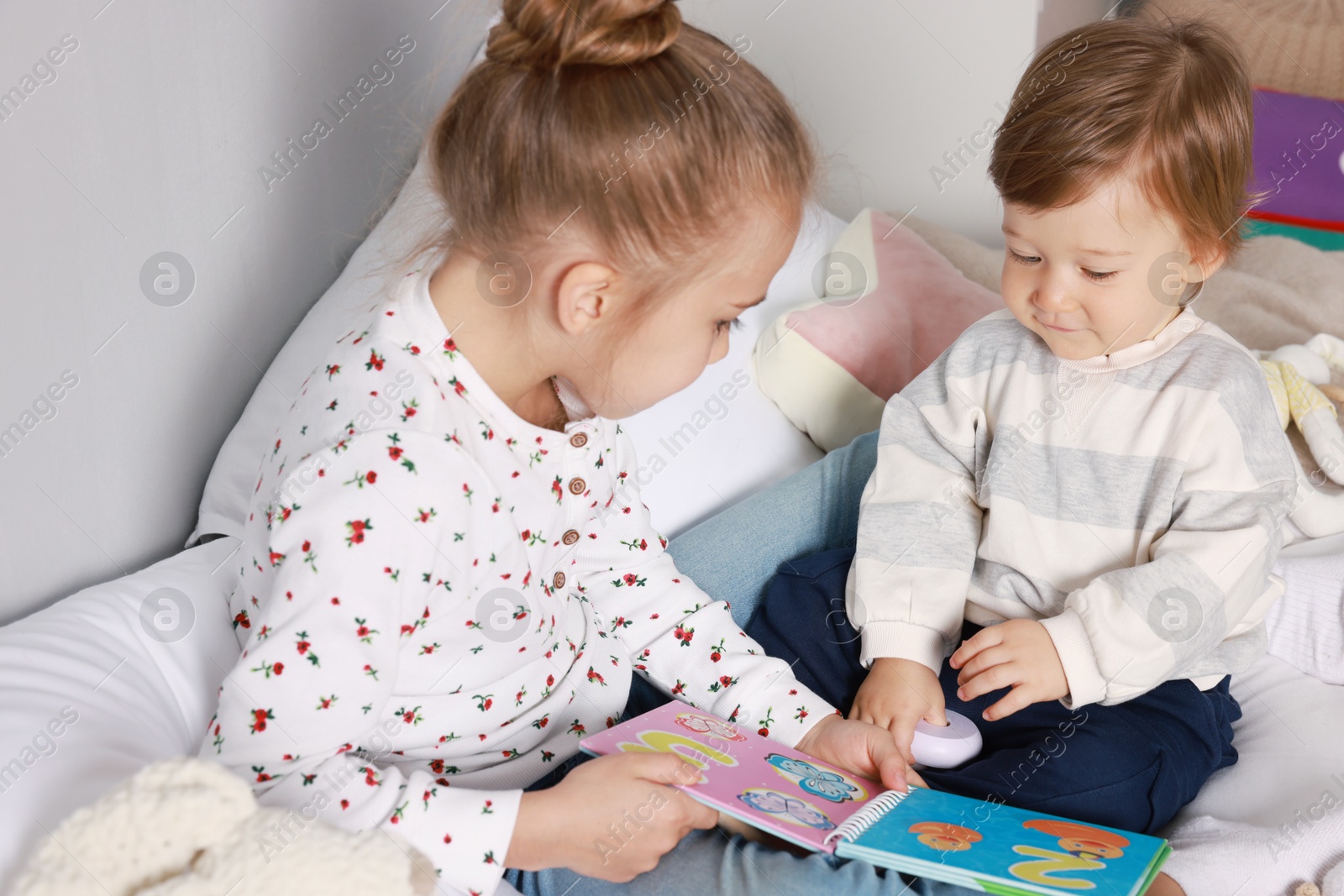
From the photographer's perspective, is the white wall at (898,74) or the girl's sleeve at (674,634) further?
the white wall at (898,74)

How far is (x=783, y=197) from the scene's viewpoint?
0.75 meters

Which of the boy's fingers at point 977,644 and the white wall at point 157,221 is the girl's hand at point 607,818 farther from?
the white wall at point 157,221

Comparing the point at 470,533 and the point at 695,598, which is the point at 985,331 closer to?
the point at 695,598

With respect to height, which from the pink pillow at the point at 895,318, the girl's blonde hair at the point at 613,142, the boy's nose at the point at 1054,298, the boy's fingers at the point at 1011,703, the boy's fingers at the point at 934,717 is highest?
the girl's blonde hair at the point at 613,142

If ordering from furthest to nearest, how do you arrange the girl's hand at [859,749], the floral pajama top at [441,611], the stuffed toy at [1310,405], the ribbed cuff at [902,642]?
the stuffed toy at [1310,405], the ribbed cuff at [902,642], the girl's hand at [859,749], the floral pajama top at [441,611]

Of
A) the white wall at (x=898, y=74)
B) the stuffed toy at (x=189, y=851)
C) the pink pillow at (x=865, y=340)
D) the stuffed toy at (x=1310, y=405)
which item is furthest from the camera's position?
the white wall at (x=898, y=74)

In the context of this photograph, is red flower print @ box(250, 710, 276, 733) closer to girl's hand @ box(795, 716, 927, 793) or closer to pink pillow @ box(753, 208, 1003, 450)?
girl's hand @ box(795, 716, 927, 793)

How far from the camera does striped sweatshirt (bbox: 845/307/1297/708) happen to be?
87 centimetres

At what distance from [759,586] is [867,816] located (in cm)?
38

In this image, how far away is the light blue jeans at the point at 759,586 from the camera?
0.73 m

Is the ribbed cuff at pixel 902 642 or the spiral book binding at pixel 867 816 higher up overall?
the spiral book binding at pixel 867 816

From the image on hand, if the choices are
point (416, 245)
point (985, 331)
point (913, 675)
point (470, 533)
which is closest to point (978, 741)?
point (913, 675)

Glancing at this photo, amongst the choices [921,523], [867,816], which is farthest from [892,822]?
[921,523]

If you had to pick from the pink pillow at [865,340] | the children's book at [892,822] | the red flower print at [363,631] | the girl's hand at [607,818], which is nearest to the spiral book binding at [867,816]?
the children's book at [892,822]
